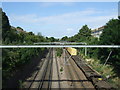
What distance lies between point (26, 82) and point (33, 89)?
257 cm

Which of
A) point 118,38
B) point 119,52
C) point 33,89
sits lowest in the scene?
point 33,89

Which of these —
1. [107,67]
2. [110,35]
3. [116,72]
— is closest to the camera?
[110,35]

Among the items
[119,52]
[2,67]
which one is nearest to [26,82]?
[2,67]

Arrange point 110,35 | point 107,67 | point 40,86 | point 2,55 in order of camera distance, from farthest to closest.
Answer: point 107,67 → point 110,35 → point 40,86 → point 2,55

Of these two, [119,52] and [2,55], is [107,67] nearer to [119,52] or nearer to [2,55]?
[119,52]

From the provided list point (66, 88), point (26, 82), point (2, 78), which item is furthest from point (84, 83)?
point (2, 78)

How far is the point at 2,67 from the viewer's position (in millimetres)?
12305

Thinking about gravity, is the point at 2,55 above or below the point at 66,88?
above

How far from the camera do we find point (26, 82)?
1903 centimetres

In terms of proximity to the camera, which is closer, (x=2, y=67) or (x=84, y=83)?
(x=2, y=67)

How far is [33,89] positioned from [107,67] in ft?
40.5

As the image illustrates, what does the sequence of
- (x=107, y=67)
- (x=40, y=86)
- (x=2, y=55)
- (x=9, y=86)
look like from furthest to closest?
(x=107, y=67) < (x=40, y=86) < (x=9, y=86) < (x=2, y=55)

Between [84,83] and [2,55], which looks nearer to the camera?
[2,55]

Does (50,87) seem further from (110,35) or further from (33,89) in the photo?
(110,35)
